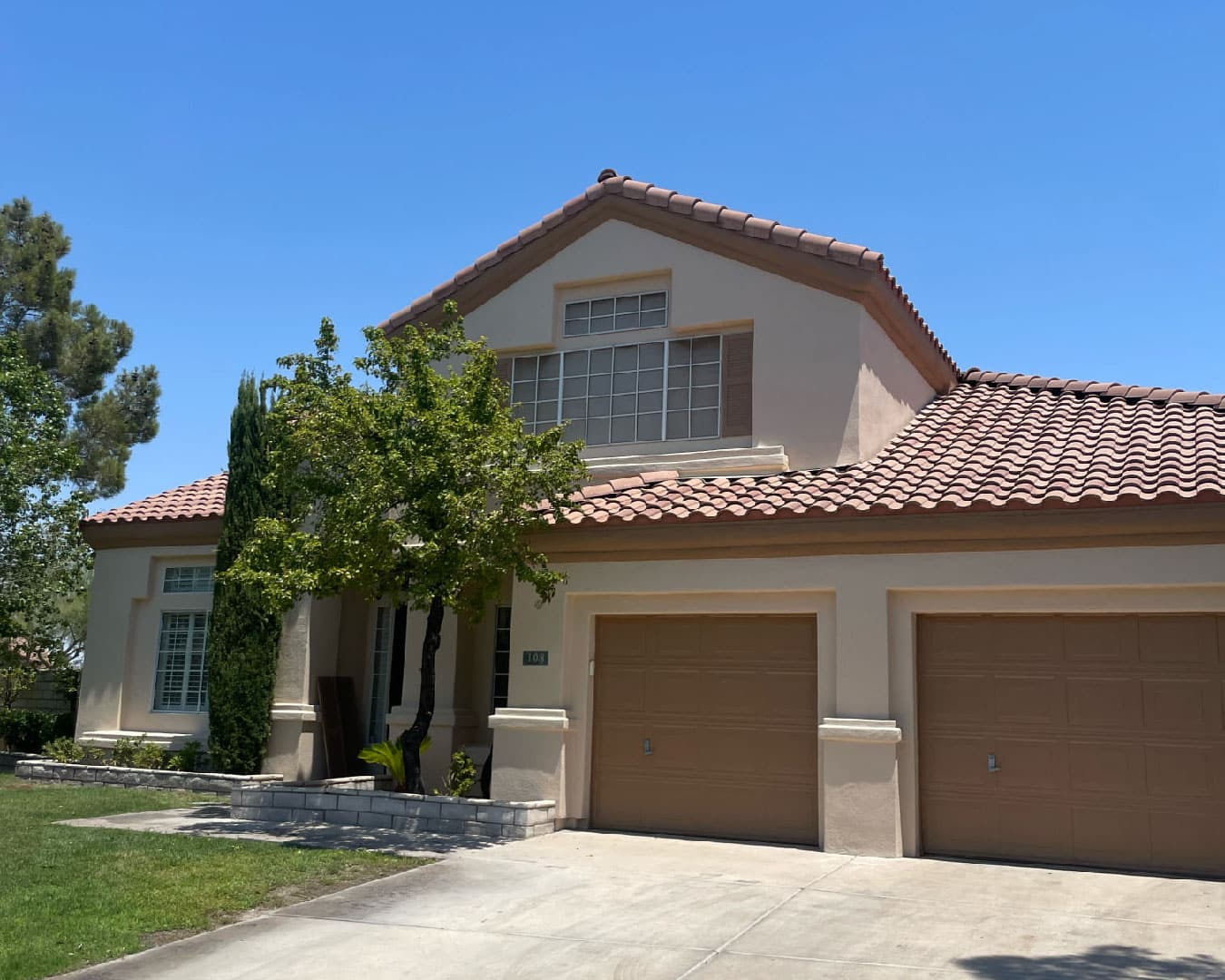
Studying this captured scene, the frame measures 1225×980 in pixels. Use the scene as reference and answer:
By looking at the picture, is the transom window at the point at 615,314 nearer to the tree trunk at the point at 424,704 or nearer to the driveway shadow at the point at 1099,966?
the tree trunk at the point at 424,704

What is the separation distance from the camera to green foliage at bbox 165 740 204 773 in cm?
1697

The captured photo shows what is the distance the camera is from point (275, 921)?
27.7ft

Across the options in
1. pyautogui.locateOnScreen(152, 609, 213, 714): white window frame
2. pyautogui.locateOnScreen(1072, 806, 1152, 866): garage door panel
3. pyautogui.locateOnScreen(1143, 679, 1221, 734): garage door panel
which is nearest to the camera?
pyautogui.locateOnScreen(1143, 679, 1221, 734): garage door panel

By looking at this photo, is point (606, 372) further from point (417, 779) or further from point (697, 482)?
point (417, 779)

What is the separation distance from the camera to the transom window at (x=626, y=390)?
51.3 feet

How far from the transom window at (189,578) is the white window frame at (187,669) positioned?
0.36m

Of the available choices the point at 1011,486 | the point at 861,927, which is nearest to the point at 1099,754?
the point at 1011,486

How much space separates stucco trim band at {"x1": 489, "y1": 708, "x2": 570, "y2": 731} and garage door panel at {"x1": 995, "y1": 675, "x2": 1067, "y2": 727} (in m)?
4.78

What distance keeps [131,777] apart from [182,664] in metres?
2.02

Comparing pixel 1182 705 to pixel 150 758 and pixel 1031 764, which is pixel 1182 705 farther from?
pixel 150 758

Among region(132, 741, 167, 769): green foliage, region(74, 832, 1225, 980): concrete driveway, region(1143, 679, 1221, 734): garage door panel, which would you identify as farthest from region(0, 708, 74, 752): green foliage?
region(1143, 679, 1221, 734): garage door panel

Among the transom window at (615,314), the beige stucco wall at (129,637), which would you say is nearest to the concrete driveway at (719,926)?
the transom window at (615,314)

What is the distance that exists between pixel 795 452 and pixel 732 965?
Result: 834 cm

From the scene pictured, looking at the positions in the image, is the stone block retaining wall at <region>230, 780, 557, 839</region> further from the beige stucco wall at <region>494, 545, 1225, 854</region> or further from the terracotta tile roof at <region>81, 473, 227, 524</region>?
the terracotta tile roof at <region>81, 473, 227, 524</region>
